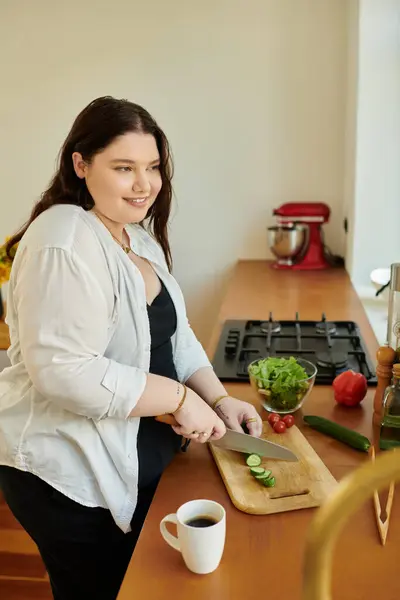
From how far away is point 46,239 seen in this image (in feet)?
3.42

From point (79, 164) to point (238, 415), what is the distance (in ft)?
1.94

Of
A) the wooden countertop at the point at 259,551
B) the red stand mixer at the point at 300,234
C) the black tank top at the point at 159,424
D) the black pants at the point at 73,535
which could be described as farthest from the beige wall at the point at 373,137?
the black pants at the point at 73,535

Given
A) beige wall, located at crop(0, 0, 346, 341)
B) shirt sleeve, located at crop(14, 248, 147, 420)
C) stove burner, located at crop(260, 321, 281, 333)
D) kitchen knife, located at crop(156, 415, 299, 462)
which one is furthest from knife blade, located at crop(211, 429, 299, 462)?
beige wall, located at crop(0, 0, 346, 341)

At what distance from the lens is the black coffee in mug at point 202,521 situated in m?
0.89

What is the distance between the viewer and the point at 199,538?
0.84m

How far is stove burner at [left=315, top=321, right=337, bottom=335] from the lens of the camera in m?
1.86

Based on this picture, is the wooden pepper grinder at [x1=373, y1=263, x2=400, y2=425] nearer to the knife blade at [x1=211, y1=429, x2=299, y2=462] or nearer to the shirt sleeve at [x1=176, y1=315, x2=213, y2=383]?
the knife blade at [x1=211, y1=429, x2=299, y2=462]

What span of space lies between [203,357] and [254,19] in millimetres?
1728

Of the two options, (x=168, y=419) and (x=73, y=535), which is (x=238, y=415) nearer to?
(x=168, y=419)

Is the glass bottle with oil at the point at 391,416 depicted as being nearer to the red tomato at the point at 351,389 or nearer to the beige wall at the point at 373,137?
the red tomato at the point at 351,389

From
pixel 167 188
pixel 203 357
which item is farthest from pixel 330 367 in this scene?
pixel 167 188

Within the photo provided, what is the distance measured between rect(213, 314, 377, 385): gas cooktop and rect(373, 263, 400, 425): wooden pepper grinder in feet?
0.80

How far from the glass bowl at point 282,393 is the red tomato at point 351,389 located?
0.25 feet

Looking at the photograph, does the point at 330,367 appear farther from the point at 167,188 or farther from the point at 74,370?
the point at 74,370
